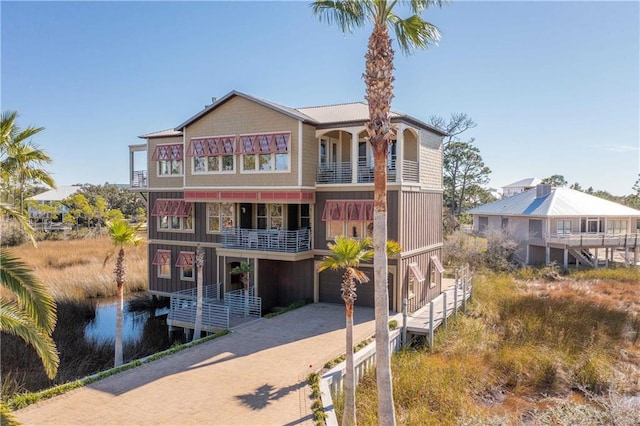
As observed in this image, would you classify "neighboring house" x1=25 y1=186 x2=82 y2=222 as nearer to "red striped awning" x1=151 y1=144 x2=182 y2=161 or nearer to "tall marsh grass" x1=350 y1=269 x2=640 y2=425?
"red striped awning" x1=151 y1=144 x2=182 y2=161

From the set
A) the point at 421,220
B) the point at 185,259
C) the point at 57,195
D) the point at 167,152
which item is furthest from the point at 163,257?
the point at 57,195

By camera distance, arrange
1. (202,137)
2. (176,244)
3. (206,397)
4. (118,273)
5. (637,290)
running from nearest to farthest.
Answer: (206,397) < (118,273) < (202,137) < (176,244) < (637,290)

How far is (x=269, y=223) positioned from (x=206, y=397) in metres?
11.8

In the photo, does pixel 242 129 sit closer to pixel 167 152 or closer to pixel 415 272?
pixel 167 152

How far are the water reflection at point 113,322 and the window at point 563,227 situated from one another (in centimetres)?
3009

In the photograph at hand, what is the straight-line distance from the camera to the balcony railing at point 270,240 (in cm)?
2000

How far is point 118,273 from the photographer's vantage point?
14648mm

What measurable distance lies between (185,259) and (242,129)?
8.07 metres

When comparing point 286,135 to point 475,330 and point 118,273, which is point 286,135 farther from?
point 475,330

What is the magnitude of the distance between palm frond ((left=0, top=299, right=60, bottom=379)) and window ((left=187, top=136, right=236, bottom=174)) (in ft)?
45.2

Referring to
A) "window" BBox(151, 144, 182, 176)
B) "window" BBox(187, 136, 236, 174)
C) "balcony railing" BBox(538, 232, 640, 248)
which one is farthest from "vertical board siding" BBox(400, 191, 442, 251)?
"balcony railing" BBox(538, 232, 640, 248)

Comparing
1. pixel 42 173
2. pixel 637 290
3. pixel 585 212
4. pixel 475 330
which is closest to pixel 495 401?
pixel 475 330

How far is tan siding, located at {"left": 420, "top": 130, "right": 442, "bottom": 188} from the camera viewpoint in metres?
20.7

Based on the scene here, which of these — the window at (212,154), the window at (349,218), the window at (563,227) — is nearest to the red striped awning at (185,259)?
the window at (212,154)
